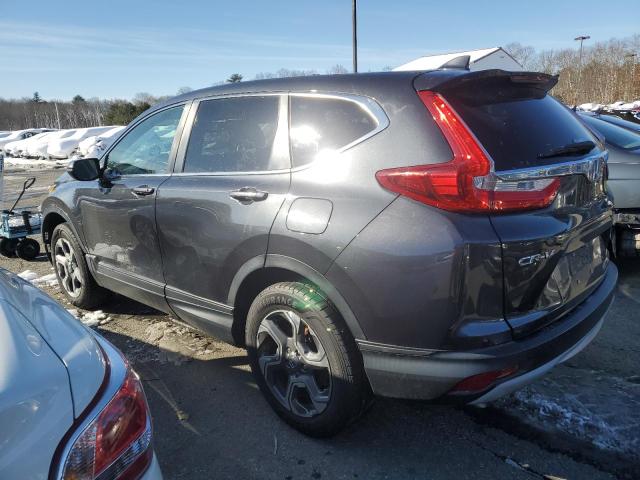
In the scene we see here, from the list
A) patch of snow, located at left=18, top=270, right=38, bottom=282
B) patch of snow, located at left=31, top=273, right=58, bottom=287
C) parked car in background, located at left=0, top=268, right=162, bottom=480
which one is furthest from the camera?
patch of snow, located at left=18, top=270, right=38, bottom=282

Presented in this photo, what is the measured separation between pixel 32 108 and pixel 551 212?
10575 centimetres

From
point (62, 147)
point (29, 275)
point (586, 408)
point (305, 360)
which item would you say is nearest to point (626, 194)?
point (586, 408)

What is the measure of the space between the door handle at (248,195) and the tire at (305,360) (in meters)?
0.46

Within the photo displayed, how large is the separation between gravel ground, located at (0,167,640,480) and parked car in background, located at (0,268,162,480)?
3.83 feet

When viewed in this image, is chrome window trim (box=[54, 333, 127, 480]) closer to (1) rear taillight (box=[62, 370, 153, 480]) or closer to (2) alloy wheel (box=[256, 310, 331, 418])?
(1) rear taillight (box=[62, 370, 153, 480])

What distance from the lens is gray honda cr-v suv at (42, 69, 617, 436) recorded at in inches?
79.6

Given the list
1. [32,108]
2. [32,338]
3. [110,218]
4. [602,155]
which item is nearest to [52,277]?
[110,218]

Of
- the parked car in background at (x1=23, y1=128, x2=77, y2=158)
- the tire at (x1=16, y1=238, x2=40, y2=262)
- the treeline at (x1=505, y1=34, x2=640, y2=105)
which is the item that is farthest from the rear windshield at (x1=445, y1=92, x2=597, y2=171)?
the treeline at (x1=505, y1=34, x2=640, y2=105)

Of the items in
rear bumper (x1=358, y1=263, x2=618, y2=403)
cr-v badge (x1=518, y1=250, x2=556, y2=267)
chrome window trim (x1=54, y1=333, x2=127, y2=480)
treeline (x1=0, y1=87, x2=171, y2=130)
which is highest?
treeline (x1=0, y1=87, x2=171, y2=130)

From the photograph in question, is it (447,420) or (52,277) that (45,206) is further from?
(447,420)

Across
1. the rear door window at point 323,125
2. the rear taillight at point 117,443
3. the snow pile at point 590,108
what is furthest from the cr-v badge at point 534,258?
the snow pile at point 590,108

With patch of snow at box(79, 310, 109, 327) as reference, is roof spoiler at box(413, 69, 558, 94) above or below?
above

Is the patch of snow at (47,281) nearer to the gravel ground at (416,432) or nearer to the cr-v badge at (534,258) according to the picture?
the gravel ground at (416,432)

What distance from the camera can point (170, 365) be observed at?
3514 millimetres
